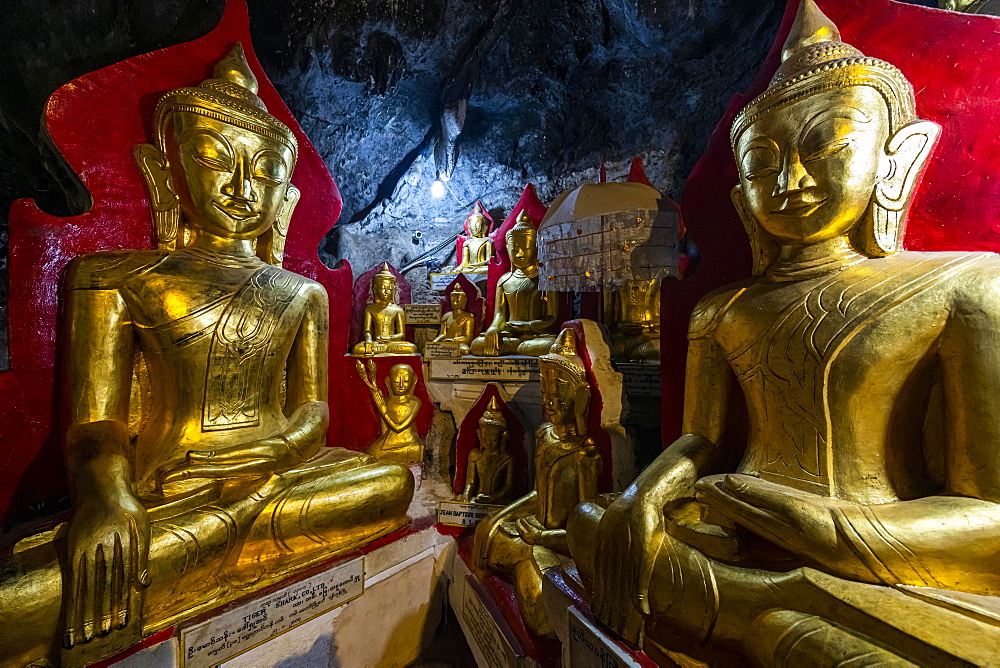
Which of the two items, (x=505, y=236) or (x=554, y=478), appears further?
(x=505, y=236)

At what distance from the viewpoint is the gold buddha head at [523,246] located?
4262 mm

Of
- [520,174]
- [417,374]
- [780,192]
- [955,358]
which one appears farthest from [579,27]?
[955,358]

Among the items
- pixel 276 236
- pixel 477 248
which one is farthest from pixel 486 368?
pixel 477 248

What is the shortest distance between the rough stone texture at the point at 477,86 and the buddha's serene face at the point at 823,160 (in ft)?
13.4

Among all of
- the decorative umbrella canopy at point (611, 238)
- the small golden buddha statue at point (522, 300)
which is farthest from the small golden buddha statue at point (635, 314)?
the decorative umbrella canopy at point (611, 238)

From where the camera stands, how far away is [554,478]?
208 centimetres

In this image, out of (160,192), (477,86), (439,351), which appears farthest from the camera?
(477,86)

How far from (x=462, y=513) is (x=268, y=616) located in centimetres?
110

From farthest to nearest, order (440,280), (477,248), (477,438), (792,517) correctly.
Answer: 1. (440,280)
2. (477,248)
3. (477,438)
4. (792,517)

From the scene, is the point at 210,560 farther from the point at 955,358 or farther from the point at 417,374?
the point at 955,358

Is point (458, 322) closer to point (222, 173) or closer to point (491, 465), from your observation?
point (491, 465)

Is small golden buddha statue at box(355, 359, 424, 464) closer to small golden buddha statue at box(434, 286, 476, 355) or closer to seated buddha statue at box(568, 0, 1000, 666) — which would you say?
small golden buddha statue at box(434, 286, 476, 355)

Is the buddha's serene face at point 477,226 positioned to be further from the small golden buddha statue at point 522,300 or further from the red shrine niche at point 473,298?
the small golden buddha statue at point 522,300

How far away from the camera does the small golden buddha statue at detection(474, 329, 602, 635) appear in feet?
6.66
